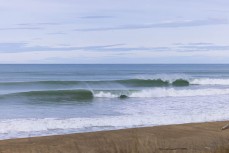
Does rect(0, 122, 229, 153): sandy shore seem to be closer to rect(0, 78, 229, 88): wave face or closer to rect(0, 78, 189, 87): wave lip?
rect(0, 78, 229, 88): wave face

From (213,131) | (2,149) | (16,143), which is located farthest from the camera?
(213,131)

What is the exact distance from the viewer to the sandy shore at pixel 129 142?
1.57m

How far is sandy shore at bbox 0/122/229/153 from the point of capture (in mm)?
1571

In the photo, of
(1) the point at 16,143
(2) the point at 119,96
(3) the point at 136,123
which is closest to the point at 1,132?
(3) the point at 136,123

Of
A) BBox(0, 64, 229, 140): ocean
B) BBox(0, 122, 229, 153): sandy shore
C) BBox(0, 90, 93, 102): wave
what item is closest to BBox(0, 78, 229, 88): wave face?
BBox(0, 64, 229, 140): ocean

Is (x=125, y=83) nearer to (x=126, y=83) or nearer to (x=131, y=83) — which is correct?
(x=126, y=83)

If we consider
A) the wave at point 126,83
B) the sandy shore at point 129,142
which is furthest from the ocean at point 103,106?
the sandy shore at point 129,142

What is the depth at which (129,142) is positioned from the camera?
1601mm

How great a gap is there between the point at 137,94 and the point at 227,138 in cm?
1983

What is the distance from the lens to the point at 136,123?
922cm

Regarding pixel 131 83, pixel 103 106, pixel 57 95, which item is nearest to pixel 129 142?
pixel 103 106

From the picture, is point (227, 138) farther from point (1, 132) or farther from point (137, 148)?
point (1, 132)

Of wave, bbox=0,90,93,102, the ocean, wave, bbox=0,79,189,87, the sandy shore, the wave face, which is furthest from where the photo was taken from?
wave, bbox=0,79,189,87

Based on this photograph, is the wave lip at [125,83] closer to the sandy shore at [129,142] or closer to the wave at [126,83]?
the wave at [126,83]
